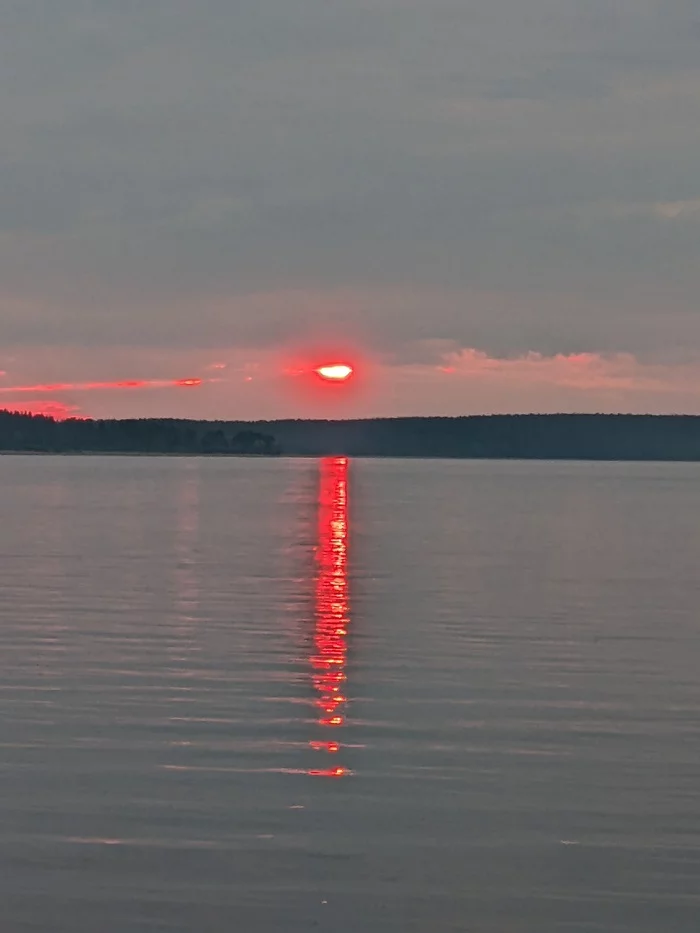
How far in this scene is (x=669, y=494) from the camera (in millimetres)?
103875

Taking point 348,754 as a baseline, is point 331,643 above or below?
above

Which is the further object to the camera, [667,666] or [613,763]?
[667,666]

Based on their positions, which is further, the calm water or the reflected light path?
the reflected light path

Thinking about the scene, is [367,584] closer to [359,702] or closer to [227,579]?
[227,579]

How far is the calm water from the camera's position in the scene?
980cm

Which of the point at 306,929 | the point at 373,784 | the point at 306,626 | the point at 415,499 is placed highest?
the point at 415,499

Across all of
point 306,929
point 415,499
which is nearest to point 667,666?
point 306,929

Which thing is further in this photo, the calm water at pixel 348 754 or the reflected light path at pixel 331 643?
the reflected light path at pixel 331 643

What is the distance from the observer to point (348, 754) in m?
14.1

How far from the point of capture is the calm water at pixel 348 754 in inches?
386

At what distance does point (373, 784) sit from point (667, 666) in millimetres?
8392

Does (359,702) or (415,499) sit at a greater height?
(415,499)

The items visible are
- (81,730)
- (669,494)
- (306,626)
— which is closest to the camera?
(81,730)

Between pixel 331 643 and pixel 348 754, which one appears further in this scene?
pixel 331 643
